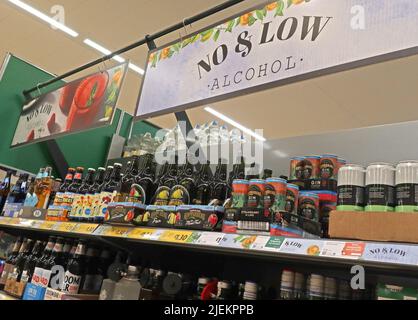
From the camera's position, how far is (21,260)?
2115 mm

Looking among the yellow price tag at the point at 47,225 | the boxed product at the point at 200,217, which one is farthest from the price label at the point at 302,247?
the yellow price tag at the point at 47,225

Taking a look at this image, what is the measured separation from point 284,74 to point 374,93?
4.20 metres

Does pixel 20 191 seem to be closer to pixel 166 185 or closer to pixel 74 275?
pixel 74 275

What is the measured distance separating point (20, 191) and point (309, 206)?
2130 mm

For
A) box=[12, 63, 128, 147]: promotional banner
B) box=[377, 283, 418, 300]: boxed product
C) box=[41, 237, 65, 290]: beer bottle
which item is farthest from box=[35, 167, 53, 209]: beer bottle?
box=[377, 283, 418, 300]: boxed product

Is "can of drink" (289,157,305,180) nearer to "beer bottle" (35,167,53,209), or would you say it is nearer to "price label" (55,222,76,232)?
"price label" (55,222,76,232)

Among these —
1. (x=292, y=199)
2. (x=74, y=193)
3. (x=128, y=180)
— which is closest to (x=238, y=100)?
(x=74, y=193)

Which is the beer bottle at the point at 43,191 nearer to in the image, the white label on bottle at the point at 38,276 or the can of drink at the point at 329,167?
the white label on bottle at the point at 38,276

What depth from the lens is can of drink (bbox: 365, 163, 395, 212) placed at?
95 cm

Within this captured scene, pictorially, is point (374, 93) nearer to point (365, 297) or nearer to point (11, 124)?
point (11, 124)

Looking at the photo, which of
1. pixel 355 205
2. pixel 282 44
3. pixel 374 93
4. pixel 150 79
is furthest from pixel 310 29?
pixel 374 93

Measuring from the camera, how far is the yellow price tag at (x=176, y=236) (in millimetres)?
1200

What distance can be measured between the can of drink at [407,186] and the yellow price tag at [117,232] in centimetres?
90

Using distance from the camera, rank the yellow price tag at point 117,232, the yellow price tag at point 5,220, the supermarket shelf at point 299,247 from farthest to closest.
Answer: the yellow price tag at point 5,220 → the yellow price tag at point 117,232 → the supermarket shelf at point 299,247
